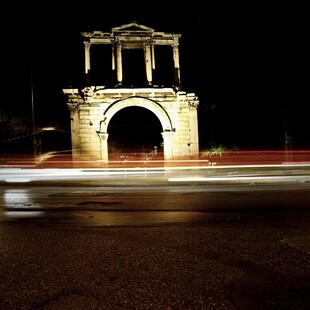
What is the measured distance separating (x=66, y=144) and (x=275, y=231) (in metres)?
28.1

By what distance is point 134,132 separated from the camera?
38.0 meters

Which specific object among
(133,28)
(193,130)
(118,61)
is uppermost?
(133,28)

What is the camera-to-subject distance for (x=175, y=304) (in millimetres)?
3912

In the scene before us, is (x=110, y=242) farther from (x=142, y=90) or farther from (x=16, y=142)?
(x=16, y=142)

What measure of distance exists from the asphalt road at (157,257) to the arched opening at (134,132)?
27.0 metres

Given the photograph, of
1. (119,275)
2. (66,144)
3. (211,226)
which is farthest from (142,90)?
(119,275)

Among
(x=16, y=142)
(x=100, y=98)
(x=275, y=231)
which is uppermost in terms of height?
Result: (x=100, y=98)

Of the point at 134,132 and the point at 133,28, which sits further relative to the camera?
the point at 134,132

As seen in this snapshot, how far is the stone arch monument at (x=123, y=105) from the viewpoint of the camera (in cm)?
2850

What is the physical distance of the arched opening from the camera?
36.8m

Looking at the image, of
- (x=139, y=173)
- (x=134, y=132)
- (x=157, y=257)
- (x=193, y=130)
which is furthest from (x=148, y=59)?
(x=157, y=257)

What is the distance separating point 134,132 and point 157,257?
3274cm

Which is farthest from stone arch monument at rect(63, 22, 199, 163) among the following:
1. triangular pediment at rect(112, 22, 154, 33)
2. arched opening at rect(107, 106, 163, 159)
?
arched opening at rect(107, 106, 163, 159)

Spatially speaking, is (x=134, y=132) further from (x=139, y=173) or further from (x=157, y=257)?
(x=157, y=257)
